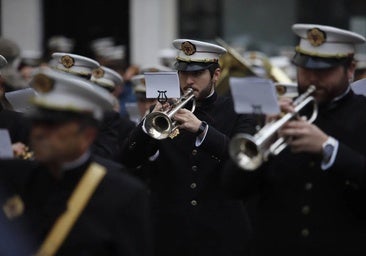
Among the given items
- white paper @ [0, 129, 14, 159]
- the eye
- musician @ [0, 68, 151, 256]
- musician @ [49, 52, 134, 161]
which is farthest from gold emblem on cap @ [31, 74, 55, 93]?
musician @ [49, 52, 134, 161]

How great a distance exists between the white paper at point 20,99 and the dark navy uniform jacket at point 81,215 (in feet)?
6.85

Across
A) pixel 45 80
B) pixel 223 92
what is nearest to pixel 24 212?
pixel 45 80

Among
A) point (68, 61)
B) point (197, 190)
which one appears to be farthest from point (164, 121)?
point (68, 61)

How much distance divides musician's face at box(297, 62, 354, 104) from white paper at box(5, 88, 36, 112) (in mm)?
2033

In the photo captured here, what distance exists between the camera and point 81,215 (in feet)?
14.6

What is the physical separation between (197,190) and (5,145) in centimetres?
158

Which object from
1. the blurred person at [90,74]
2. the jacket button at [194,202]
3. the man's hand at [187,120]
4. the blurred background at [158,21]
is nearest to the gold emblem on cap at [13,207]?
the man's hand at [187,120]

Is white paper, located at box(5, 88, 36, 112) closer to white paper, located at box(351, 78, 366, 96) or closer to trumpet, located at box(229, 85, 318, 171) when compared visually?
white paper, located at box(351, 78, 366, 96)

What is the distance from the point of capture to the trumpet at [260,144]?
16.1 ft

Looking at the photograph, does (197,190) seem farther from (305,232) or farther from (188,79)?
(305,232)

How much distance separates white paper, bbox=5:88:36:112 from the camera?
21.9 ft

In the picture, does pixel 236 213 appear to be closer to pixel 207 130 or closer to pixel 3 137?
pixel 207 130

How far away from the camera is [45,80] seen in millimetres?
4473

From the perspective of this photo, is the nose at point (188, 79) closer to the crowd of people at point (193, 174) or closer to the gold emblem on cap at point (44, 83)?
the crowd of people at point (193, 174)
